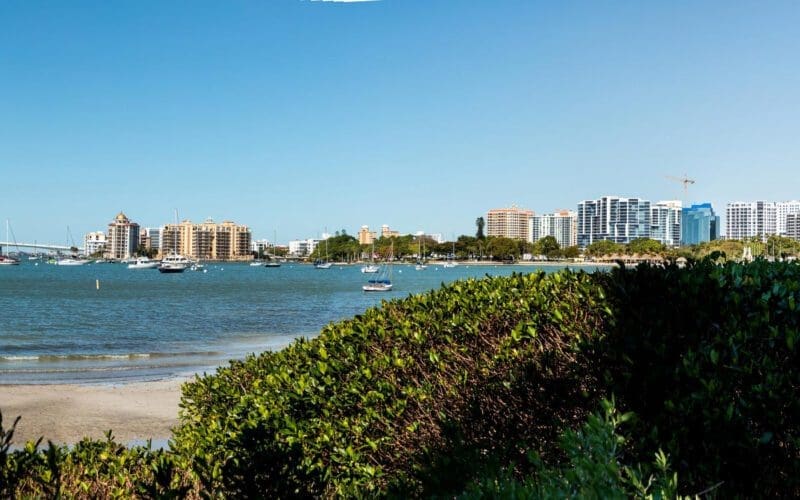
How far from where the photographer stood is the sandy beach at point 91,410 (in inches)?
580

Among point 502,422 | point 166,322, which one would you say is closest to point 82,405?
point 502,422

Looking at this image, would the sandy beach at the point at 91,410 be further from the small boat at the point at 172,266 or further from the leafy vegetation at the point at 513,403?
the small boat at the point at 172,266

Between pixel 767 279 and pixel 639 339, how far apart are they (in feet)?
3.16

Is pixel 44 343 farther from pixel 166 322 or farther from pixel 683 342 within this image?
pixel 683 342

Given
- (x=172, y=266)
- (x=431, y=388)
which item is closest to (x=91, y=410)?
(x=431, y=388)

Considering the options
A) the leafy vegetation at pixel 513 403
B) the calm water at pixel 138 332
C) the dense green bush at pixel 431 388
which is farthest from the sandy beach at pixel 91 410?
the dense green bush at pixel 431 388

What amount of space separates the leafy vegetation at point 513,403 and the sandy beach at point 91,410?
9672mm

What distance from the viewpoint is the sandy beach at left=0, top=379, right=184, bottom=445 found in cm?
1474

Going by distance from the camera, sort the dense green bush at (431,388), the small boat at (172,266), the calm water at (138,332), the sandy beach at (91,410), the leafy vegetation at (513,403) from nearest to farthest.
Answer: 1. the leafy vegetation at (513,403)
2. the dense green bush at (431,388)
3. the sandy beach at (91,410)
4. the calm water at (138,332)
5. the small boat at (172,266)

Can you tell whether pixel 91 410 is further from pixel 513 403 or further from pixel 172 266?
pixel 172 266

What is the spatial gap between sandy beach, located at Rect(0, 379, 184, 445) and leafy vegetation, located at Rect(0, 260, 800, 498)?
9.67 meters

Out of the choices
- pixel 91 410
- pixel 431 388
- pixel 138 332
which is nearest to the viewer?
pixel 431 388

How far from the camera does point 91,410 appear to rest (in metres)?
17.2

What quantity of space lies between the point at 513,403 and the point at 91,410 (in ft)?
51.2
